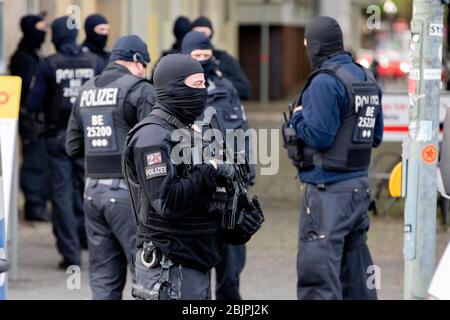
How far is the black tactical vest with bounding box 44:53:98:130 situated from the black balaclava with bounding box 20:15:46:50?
1.98 metres

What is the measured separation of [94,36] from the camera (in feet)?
36.0

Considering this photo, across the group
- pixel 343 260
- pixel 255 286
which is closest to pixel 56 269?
pixel 255 286

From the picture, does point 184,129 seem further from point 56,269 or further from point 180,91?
point 56,269

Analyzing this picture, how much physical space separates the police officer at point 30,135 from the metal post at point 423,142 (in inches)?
230

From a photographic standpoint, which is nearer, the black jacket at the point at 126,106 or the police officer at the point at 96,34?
the black jacket at the point at 126,106

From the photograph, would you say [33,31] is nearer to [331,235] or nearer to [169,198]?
[331,235]

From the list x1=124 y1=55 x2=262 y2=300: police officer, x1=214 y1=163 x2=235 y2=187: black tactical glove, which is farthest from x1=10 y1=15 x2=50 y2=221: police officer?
x1=214 y1=163 x2=235 y2=187: black tactical glove

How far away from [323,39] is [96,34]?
395 cm

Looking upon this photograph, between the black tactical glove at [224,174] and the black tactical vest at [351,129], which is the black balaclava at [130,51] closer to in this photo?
the black tactical vest at [351,129]

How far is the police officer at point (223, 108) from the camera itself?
8.35 meters

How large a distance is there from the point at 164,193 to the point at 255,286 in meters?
4.37

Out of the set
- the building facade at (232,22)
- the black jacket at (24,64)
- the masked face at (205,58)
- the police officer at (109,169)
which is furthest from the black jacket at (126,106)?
the building facade at (232,22)

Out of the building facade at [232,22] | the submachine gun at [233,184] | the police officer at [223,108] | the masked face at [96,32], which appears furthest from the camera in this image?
the building facade at [232,22]

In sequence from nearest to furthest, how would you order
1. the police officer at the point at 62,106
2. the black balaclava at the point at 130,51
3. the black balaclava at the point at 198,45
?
the black balaclava at the point at 130,51 → the black balaclava at the point at 198,45 → the police officer at the point at 62,106
